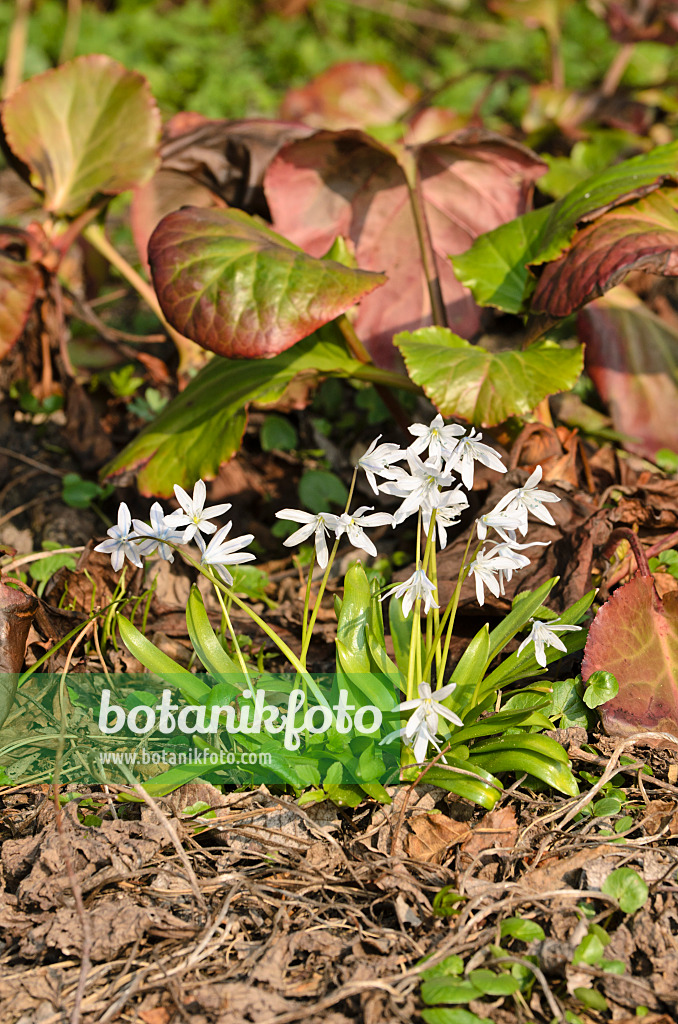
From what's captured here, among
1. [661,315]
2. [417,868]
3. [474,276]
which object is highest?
[474,276]

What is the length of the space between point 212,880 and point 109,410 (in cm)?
180

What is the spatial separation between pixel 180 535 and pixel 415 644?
0.44 meters

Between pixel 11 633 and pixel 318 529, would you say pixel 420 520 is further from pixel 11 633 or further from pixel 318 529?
pixel 11 633

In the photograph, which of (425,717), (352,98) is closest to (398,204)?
(352,98)

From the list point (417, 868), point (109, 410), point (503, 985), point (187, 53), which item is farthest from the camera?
point (187, 53)

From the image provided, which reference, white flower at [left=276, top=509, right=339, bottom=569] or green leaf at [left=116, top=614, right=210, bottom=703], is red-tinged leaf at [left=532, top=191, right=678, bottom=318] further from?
green leaf at [left=116, top=614, right=210, bottom=703]

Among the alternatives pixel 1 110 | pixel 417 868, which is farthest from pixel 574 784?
pixel 1 110

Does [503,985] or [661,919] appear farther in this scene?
[661,919]

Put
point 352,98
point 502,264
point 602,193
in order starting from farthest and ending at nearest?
point 352,98, point 502,264, point 602,193

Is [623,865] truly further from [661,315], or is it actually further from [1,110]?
[1,110]

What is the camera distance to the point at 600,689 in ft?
4.91

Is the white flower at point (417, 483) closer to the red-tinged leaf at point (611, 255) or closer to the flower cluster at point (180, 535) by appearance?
the flower cluster at point (180, 535)

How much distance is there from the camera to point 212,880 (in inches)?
50.9

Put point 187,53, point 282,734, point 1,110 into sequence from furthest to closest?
point 187,53
point 1,110
point 282,734
